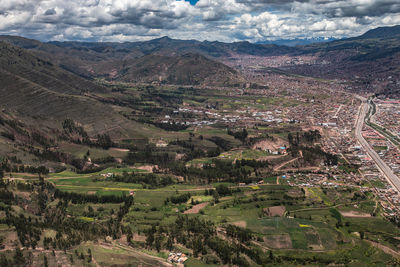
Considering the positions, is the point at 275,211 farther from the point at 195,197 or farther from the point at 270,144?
the point at 270,144

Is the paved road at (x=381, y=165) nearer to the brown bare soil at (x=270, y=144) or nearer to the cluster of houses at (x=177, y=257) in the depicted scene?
the brown bare soil at (x=270, y=144)

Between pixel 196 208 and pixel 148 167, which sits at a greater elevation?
pixel 148 167

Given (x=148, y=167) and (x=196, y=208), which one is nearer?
(x=196, y=208)

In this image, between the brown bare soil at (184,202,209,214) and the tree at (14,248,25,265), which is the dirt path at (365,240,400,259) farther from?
the tree at (14,248,25,265)

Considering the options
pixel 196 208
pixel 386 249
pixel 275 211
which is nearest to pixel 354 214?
pixel 386 249

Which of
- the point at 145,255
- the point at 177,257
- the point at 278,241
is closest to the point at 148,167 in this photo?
the point at 145,255

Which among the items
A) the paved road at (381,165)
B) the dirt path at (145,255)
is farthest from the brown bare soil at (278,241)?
the paved road at (381,165)

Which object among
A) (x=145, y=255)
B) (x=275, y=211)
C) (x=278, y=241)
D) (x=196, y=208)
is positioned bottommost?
(x=278, y=241)

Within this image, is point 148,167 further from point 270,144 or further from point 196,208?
point 270,144

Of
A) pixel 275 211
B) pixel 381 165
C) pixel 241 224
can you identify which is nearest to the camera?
pixel 241 224

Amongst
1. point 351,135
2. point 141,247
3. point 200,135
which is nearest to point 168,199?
point 141,247

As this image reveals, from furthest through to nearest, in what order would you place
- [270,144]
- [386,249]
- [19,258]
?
[270,144] < [386,249] < [19,258]
